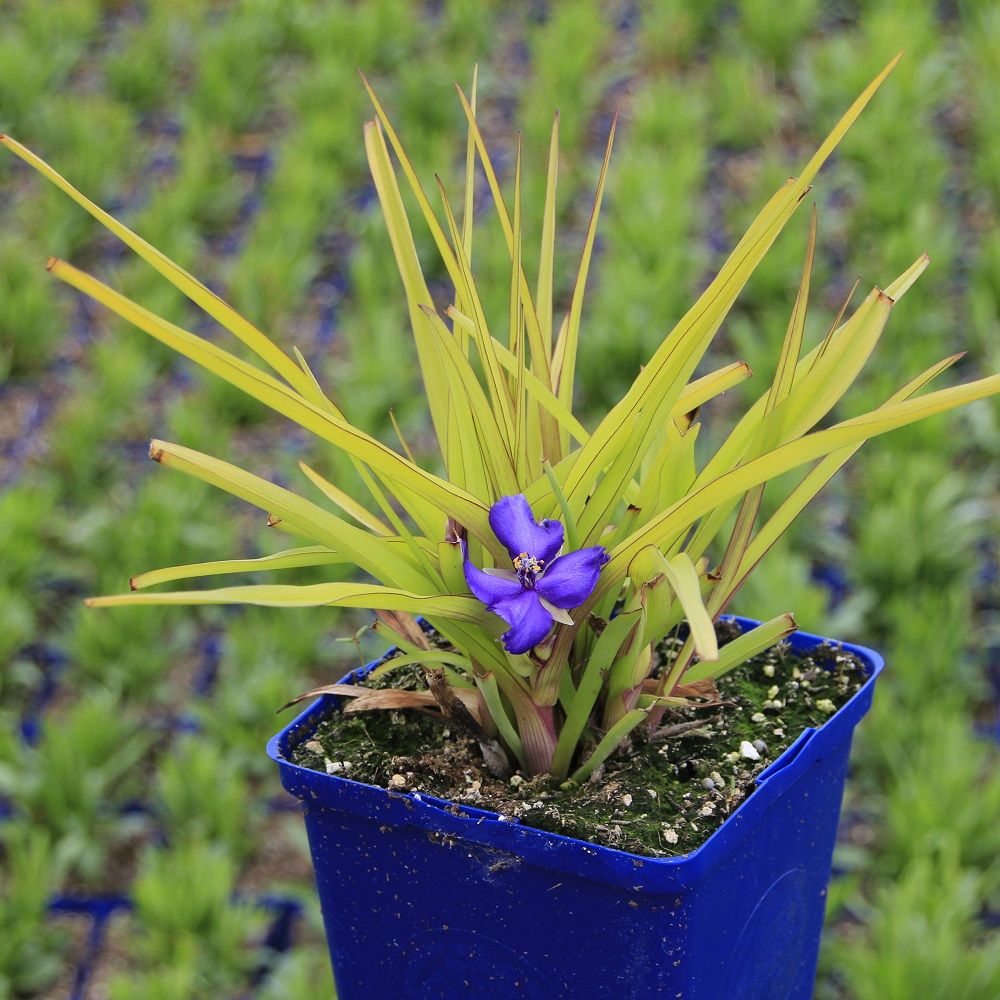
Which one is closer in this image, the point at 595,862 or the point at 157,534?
the point at 595,862

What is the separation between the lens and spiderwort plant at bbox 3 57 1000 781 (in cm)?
70

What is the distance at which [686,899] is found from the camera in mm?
714

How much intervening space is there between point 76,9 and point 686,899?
13.4 feet

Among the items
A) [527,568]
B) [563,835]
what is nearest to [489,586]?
[527,568]

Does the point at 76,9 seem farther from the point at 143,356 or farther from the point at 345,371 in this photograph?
the point at 345,371

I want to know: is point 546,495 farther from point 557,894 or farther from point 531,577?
point 557,894

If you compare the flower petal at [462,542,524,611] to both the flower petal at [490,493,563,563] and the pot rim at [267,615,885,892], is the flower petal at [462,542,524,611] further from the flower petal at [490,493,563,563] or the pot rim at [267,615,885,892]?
the pot rim at [267,615,885,892]

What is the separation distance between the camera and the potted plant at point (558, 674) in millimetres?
712

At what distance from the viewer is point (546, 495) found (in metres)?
0.80

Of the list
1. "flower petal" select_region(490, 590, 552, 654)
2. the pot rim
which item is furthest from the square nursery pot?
"flower petal" select_region(490, 590, 552, 654)

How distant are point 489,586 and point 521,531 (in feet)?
0.12

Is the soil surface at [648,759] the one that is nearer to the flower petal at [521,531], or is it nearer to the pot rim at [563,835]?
the pot rim at [563,835]

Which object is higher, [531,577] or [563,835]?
[531,577]

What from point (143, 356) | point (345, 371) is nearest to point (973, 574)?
point (345, 371)
